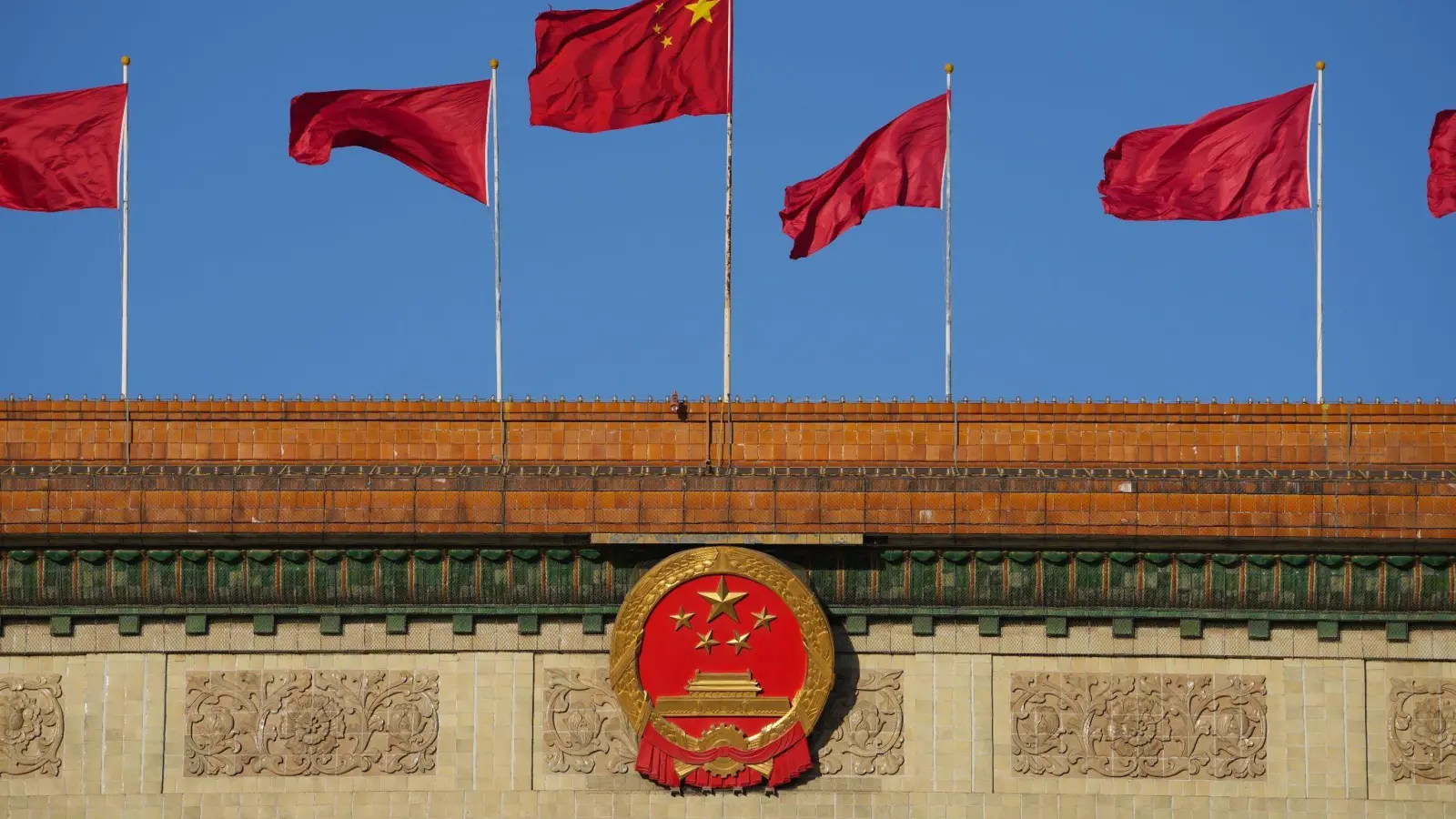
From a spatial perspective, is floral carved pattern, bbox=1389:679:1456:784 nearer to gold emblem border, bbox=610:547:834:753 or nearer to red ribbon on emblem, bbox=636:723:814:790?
gold emblem border, bbox=610:547:834:753

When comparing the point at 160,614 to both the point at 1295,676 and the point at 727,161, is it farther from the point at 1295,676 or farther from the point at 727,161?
the point at 1295,676

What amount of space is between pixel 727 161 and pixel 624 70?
1.30 metres

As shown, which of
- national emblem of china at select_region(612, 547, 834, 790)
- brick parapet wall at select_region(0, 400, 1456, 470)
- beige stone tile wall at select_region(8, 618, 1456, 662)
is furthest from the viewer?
brick parapet wall at select_region(0, 400, 1456, 470)

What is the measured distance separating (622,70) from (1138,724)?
25.3 feet

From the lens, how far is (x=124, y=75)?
2256cm

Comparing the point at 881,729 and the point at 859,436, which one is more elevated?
the point at 859,436

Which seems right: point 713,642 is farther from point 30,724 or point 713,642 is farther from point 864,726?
point 30,724

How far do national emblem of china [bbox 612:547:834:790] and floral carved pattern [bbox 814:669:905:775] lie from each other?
262 millimetres

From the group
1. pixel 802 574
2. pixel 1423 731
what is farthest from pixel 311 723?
pixel 1423 731

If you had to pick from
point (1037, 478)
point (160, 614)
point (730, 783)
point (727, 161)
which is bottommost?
point (730, 783)

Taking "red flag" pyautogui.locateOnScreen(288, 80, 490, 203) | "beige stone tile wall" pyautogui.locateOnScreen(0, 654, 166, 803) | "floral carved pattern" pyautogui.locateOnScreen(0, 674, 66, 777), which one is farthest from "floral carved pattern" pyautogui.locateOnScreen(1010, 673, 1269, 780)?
"floral carved pattern" pyautogui.locateOnScreen(0, 674, 66, 777)

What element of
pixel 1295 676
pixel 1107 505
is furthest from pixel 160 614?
pixel 1295 676

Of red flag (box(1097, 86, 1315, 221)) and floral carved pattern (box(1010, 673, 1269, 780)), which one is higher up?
red flag (box(1097, 86, 1315, 221))

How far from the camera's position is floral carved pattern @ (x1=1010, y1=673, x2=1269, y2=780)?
2041cm
